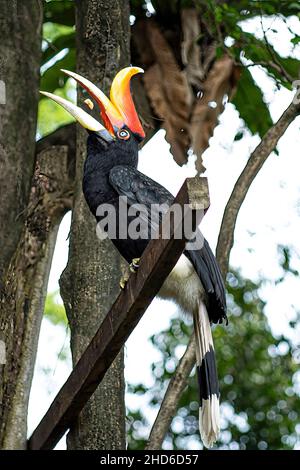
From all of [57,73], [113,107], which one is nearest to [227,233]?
[113,107]

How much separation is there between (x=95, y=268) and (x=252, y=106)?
1.49 metres

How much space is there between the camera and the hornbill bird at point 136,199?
3010 mm

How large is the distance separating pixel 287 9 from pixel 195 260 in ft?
6.01

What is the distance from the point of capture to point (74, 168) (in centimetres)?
409

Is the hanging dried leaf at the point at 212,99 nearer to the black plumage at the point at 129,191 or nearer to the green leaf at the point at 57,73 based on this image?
the green leaf at the point at 57,73

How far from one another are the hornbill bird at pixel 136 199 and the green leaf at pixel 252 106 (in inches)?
50.2

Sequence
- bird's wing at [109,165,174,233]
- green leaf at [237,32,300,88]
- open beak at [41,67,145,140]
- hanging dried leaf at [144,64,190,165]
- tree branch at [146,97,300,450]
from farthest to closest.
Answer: hanging dried leaf at [144,64,190,165], green leaf at [237,32,300,88], tree branch at [146,97,300,450], open beak at [41,67,145,140], bird's wing at [109,165,174,233]

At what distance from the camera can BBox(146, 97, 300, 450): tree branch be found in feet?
11.0

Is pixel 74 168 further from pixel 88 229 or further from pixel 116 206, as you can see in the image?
pixel 116 206

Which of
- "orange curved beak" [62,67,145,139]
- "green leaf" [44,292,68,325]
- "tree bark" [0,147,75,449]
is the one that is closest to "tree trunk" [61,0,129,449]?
"tree bark" [0,147,75,449]

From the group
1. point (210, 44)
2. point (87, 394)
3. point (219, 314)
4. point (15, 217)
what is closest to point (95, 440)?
point (87, 394)

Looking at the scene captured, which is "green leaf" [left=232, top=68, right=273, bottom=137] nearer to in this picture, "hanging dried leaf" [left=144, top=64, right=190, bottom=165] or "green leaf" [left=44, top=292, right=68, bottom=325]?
"hanging dried leaf" [left=144, top=64, right=190, bottom=165]

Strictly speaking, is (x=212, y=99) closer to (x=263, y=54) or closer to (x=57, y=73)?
(x=263, y=54)

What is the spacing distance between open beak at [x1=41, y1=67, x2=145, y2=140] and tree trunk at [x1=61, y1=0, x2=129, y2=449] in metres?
0.35
